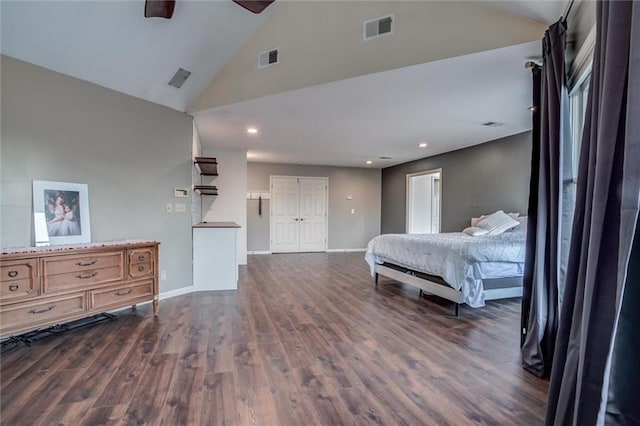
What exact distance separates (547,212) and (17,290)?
13.5ft

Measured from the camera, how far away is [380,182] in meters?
9.56

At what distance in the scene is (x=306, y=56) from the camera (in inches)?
131

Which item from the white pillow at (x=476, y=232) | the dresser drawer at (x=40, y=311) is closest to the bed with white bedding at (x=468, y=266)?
the white pillow at (x=476, y=232)

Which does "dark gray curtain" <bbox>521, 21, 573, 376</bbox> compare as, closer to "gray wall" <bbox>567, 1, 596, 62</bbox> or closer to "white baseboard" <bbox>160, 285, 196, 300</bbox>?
"gray wall" <bbox>567, 1, 596, 62</bbox>

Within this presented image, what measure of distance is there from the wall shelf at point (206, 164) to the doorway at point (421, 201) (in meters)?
4.96

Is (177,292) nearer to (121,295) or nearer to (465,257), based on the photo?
(121,295)

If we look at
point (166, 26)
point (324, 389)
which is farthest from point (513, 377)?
point (166, 26)

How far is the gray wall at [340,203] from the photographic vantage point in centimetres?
844

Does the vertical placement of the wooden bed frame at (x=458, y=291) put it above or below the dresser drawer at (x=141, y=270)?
below

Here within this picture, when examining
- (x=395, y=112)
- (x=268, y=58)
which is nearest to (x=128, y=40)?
(x=268, y=58)

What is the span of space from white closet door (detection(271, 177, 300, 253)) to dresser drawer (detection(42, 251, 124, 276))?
5.45m

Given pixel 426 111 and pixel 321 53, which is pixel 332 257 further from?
pixel 321 53

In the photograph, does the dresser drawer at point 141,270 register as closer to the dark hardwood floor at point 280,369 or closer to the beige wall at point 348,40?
the dark hardwood floor at point 280,369

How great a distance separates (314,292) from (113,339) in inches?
95.9
